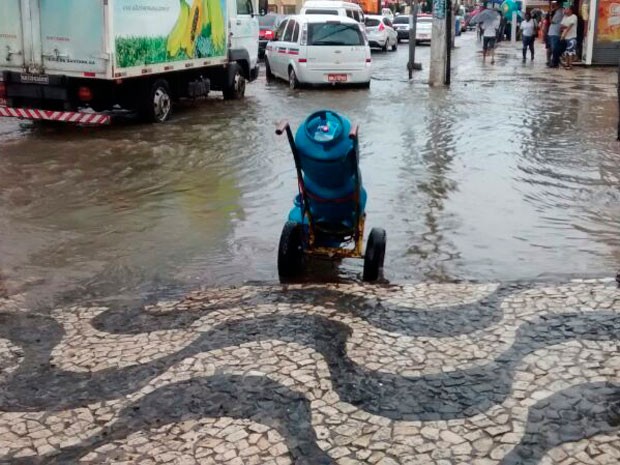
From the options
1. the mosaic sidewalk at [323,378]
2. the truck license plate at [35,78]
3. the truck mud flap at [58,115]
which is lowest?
the mosaic sidewalk at [323,378]

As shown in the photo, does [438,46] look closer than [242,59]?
No

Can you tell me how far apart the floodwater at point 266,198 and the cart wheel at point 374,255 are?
0.63 ft

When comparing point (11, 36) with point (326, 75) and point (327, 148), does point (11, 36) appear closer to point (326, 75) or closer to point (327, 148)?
point (327, 148)

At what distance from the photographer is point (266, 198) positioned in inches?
341

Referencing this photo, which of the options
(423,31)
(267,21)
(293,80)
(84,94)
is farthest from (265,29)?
(84,94)

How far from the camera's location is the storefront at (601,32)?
23609mm

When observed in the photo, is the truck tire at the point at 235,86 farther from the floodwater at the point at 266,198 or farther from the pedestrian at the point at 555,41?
the pedestrian at the point at 555,41

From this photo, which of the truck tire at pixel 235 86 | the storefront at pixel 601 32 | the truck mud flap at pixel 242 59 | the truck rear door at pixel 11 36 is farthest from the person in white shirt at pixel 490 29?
the truck rear door at pixel 11 36

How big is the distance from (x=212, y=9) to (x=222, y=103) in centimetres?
219

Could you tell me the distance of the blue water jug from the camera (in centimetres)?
550

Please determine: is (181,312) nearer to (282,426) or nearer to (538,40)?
(282,426)

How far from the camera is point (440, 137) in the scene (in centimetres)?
1219

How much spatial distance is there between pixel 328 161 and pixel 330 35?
549 inches

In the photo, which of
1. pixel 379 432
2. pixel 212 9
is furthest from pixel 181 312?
pixel 212 9
